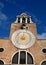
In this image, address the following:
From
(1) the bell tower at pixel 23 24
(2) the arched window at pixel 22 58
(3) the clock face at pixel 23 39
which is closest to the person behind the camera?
(2) the arched window at pixel 22 58

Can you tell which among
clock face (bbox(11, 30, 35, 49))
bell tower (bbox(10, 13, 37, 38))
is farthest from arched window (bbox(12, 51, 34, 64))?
bell tower (bbox(10, 13, 37, 38))

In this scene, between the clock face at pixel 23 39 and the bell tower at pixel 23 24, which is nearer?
the clock face at pixel 23 39

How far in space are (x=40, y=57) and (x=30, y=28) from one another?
14.7ft

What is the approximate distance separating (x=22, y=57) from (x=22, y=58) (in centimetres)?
13

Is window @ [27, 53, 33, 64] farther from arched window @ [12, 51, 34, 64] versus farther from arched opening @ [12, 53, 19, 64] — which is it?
arched opening @ [12, 53, 19, 64]

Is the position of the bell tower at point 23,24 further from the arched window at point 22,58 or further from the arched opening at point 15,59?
the arched opening at point 15,59

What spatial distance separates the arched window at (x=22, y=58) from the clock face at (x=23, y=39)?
914 mm

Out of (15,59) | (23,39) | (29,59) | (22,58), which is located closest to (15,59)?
(15,59)

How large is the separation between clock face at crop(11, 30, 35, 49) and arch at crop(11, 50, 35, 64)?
79 centimetres

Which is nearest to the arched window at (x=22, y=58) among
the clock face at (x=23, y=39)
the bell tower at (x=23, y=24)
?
the clock face at (x=23, y=39)

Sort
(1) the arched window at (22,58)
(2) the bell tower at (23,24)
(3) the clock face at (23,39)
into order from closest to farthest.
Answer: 1. (1) the arched window at (22,58)
2. (3) the clock face at (23,39)
3. (2) the bell tower at (23,24)

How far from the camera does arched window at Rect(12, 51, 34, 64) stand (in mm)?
20672

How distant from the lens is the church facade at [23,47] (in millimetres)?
20766

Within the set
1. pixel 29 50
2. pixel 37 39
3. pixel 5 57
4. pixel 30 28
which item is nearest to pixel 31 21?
pixel 30 28
